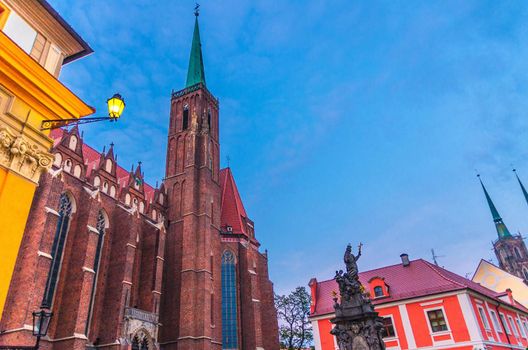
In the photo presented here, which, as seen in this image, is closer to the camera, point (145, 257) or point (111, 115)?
point (111, 115)

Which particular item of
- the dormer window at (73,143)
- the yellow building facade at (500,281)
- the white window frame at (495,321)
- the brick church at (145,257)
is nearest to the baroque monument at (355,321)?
the brick church at (145,257)

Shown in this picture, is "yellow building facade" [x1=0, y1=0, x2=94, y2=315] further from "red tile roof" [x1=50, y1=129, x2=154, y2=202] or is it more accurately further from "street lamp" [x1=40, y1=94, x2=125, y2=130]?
"red tile roof" [x1=50, y1=129, x2=154, y2=202]

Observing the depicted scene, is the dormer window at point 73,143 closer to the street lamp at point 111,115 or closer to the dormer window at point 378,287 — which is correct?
the street lamp at point 111,115

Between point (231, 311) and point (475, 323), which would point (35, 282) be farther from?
point (475, 323)

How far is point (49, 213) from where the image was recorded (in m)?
19.0

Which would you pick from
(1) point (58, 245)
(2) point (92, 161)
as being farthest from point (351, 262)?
(2) point (92, 161)

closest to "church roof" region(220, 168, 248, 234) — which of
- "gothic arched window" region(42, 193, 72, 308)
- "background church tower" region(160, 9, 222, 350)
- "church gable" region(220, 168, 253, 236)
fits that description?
"church gable" region(220, 168, 253, 236)

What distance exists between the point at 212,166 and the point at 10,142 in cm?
2871

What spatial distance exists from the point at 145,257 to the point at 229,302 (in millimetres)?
7877

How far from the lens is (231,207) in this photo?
37.6 m

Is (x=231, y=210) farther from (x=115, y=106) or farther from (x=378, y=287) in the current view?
(x=115, y=106)

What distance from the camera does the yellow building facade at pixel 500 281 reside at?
36531 mm

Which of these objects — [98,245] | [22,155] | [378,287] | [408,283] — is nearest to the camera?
[22,155]

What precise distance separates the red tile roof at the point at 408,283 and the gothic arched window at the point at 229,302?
22.0 feet
